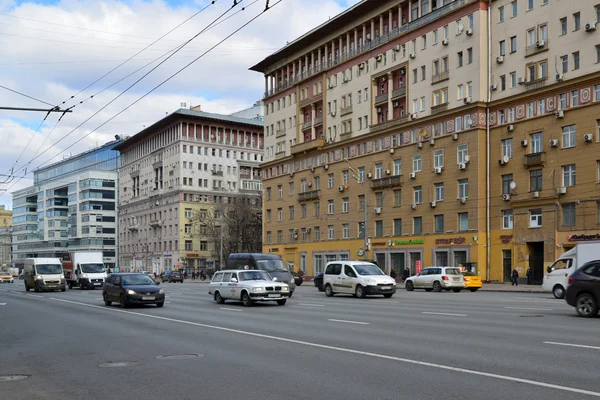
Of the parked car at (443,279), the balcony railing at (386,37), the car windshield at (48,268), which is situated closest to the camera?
the parked car at (443,279)

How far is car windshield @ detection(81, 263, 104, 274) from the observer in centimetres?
4956

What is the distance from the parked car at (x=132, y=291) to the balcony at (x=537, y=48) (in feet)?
113

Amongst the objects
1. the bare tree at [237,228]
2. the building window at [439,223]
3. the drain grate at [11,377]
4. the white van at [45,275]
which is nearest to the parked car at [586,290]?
the drain grate at [11,377]

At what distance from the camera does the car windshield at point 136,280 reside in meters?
26.8

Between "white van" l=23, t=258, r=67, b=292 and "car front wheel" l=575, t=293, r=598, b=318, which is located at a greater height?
"car front wheel" l=575, t=293, r=598, b=318

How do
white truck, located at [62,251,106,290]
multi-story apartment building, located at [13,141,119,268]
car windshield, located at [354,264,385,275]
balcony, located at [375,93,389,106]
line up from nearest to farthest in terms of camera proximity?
car windshield, located at [354,264,385,275] < white truck, located at [62,251,106,290] < balcony, located at [375,93,389,106] < multi-story apartment building, located at [13,141,119,268]

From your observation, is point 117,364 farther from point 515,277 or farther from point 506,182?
point 506,182

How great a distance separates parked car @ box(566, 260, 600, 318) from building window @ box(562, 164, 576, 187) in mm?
30356

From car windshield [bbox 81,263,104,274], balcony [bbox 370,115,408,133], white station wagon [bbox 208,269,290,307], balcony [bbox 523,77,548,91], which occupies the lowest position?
car windshield [bbox 81,263,104,274]

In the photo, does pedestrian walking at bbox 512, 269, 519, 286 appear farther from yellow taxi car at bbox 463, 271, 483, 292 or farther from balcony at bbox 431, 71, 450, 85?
balcony at bbox 431, 71, 450, 85

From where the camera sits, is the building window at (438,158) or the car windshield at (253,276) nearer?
the car windshield at (253,276)

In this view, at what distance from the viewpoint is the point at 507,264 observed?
51938 millimetres

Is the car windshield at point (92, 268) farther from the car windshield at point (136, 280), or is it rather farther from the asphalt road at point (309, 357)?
the asphalt road at point (309, 357)

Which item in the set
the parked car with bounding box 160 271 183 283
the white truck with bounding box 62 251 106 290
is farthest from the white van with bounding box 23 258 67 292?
the parked car with bounding box 160 271 183 283
